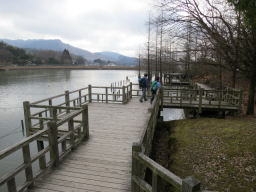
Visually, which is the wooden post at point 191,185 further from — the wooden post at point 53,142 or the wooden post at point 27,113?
the wooden post at point 27,113

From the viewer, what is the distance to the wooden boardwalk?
149 inches

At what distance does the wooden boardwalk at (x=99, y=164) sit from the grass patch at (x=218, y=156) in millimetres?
1964

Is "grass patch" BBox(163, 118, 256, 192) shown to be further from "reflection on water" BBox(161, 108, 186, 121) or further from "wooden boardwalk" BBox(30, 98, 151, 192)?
"reflection on water" BBox(161, 108, 186, 121)

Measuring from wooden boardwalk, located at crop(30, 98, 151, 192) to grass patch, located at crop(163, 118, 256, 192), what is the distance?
1.96 m

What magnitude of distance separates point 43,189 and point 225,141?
20.2 feet

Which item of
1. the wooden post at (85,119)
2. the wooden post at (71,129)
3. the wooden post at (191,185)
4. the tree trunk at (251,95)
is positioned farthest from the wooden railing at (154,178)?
the tree trunk at (251,95)

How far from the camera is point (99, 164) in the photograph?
4574 mm

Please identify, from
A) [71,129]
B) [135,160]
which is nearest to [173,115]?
[71,129]

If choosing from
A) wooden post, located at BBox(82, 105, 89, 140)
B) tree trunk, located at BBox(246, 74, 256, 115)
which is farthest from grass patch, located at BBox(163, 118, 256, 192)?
tree trunk, located at BBox(246, 74, 256, 115)

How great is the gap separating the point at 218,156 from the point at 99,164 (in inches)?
158

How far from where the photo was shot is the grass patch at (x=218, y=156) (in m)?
4.82

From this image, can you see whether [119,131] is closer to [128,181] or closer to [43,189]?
[128,181]

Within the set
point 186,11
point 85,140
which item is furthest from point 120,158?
point 186,11

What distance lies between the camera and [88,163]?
460cm
